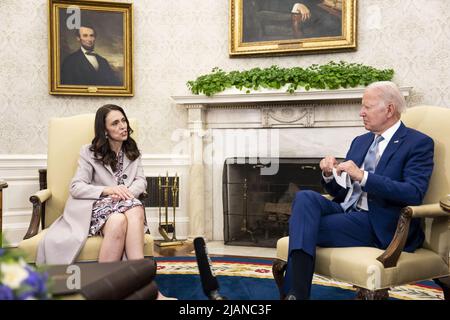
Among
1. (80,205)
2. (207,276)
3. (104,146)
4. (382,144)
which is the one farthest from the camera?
(104,146)

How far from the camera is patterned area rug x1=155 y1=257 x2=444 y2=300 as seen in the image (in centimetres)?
307

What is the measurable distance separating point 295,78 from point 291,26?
2.66ft

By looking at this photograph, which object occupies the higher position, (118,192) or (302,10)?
(302,10)

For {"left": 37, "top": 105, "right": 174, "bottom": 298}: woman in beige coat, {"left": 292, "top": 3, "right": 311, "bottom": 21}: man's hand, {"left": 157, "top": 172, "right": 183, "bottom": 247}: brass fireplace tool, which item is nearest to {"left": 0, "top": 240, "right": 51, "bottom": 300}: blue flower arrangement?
{"left": 37, "top": 105, "right": 174, "bottom": 298}: woman in beige coat

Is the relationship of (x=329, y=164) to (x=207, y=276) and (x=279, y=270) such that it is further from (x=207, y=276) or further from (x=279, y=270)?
(x=207, y=276)

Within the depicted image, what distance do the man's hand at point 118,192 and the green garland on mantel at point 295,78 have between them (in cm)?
213

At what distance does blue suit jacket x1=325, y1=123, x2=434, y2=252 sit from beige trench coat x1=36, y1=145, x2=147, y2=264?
61.9 inches

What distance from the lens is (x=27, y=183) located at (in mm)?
4969

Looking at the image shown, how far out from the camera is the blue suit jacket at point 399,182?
2.28 metres

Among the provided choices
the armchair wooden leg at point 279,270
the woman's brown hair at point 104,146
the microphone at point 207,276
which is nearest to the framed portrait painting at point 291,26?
the woman's brown hair at point 104,146

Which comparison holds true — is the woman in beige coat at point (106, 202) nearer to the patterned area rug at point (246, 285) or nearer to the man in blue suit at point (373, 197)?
the patterned area rug at point (246, 285)

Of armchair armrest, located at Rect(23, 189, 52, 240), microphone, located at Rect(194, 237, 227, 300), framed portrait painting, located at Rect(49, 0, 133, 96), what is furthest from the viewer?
framed portrait painting, located at Rect(49, 0, 133, 96)

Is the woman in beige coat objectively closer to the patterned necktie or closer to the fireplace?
the patterned necktie

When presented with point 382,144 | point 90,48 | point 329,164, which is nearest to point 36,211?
point 329,164
